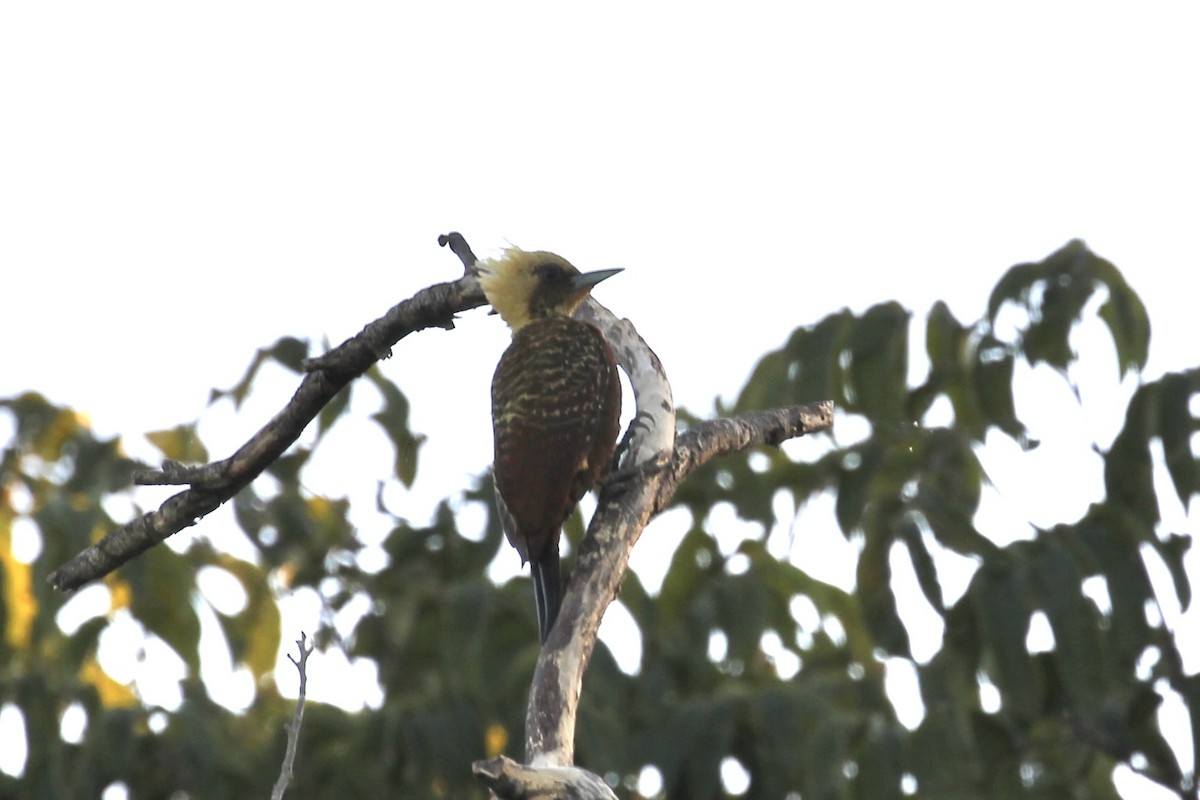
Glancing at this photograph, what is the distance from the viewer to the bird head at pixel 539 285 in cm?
435

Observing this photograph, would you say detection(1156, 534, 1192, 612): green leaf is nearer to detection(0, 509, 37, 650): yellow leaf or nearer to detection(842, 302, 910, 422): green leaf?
detection(842, 302, 910, 422): green leaf

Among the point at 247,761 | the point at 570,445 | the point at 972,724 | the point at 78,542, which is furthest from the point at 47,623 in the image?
the point at 972,724

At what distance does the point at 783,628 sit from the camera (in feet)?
15.7

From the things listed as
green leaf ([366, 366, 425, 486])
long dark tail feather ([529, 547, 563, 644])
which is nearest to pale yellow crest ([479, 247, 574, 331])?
green leaf ([366, 366, 425, 486])

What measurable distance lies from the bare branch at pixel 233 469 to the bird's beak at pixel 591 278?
1094 mm

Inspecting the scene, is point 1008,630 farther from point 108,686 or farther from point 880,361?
point 108,686

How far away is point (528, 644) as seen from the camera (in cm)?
437

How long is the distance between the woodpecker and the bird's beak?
235 mm

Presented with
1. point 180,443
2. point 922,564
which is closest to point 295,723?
point 922,564

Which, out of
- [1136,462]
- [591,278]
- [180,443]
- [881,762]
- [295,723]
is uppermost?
[591,278]

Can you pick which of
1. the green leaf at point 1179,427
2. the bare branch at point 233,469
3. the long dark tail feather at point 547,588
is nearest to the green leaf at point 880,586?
the green leaf at point 1179,427

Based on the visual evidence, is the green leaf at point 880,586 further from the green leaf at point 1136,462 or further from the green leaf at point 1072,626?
the green leaf at point 1136,462

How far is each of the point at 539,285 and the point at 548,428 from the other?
71cm

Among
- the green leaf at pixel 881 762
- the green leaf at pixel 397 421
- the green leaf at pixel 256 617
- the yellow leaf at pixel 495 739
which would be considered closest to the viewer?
the green leaf at pixel 881 762
